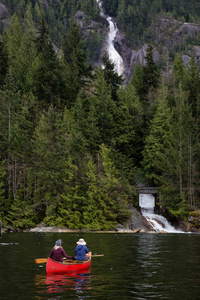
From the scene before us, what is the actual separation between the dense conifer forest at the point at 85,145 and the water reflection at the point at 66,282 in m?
37.5

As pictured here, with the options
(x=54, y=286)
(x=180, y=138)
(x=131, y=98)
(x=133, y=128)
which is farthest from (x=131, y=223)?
(x=54, y=286)

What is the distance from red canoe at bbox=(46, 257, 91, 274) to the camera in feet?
64.5

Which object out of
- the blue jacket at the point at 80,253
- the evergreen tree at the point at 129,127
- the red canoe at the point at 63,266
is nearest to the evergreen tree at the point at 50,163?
the evergreen tree at the point at 129,127

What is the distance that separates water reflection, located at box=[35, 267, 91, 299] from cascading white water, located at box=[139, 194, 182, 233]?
40.4 metres

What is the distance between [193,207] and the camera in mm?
59500

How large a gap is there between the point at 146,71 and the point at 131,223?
4382 cm

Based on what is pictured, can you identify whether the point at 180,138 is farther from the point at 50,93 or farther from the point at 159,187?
the point at 50,93

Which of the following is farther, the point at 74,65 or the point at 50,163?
the point at 74,65

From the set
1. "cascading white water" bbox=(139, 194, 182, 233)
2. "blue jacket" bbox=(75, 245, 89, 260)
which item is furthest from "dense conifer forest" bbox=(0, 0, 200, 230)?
"blue jacket" bbox=(75, 245, 89, 260)

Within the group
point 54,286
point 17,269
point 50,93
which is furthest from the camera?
point 50,93

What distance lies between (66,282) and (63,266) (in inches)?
75.3

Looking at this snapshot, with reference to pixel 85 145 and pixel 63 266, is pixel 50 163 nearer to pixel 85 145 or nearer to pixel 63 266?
pixel 85 145

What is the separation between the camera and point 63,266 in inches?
786

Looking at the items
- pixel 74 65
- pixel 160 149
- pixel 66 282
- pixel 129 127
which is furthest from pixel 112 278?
pixel 74 65
